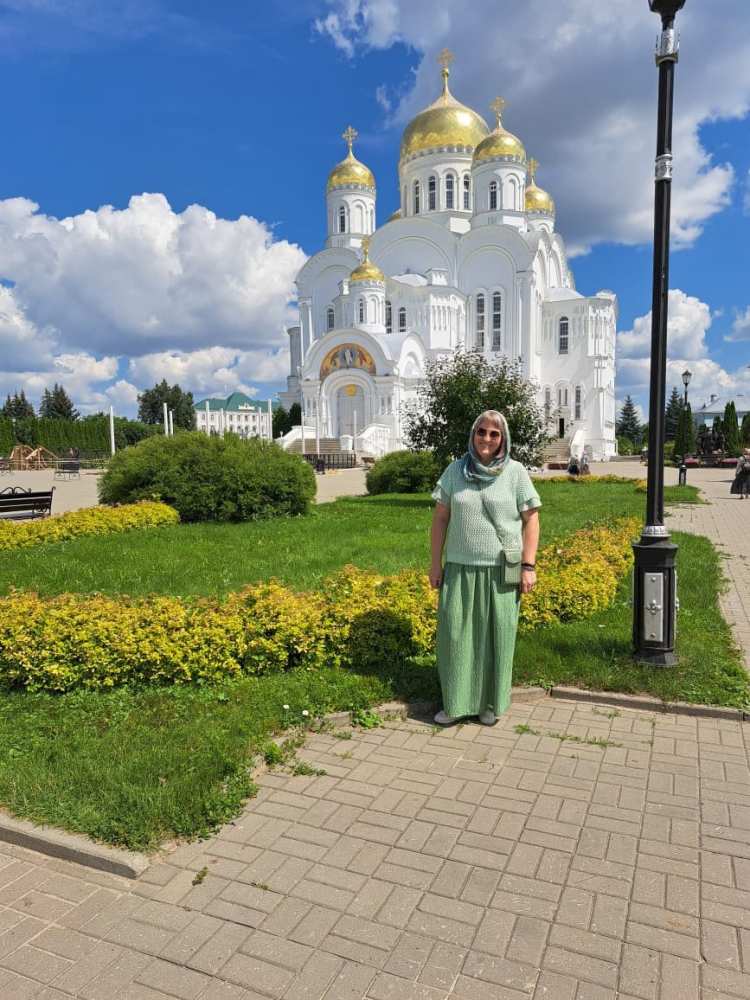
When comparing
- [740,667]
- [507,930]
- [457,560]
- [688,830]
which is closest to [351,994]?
[507,930]

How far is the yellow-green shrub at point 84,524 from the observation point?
32.7 ft

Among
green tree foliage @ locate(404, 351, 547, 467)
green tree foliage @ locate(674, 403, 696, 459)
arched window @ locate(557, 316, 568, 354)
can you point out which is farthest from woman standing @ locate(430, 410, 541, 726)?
arched window @ locate(557, 316, 568, 354)

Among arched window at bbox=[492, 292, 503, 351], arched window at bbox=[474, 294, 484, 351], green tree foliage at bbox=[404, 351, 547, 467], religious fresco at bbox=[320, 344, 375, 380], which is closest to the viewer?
green tree foliage at bbox=[404, 351, 547, 467]

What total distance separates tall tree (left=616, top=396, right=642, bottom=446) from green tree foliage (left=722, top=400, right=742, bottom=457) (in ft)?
106

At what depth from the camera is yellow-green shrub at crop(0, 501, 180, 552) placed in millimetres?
9953

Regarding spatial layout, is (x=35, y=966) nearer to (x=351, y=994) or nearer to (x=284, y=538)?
(x=351, y=994)

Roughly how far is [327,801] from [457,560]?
5.08ft

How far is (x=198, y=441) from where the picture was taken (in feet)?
44.1

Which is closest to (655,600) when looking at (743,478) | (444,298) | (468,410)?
(468,410)

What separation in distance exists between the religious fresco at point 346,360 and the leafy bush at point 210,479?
33647mm

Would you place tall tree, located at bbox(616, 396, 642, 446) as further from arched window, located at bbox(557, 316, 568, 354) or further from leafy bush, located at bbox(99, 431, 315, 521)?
leafy bush, located at bbox(99, 431, 315, 521)

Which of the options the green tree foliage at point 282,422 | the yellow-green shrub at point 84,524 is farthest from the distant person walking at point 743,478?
the green tree foliage at point 282,422

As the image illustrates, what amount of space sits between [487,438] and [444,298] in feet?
156

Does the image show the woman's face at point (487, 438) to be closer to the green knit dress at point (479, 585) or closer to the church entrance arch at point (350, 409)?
the green knit dress at point (479, 585)
